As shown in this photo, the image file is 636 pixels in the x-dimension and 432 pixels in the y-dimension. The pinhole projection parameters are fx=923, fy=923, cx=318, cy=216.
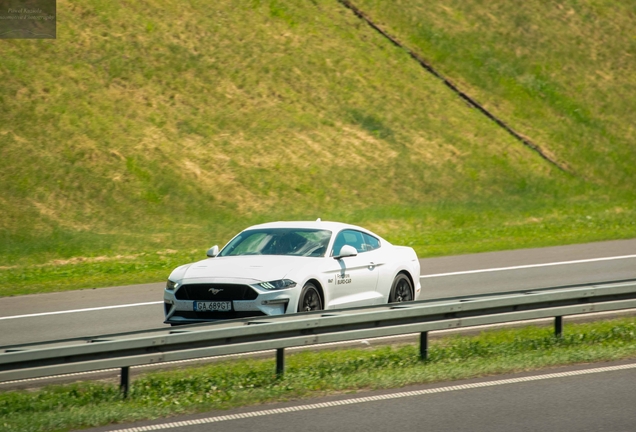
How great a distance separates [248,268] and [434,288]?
5756 millimetres

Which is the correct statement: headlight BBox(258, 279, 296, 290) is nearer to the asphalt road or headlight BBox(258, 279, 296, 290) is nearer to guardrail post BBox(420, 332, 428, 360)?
guardrail post BBox(420, 332, 428, 360)

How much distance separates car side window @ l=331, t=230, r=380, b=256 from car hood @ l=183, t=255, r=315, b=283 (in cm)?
90

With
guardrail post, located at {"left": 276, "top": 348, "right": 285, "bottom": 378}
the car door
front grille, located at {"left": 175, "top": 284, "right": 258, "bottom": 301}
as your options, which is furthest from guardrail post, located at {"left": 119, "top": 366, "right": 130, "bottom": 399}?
the car door

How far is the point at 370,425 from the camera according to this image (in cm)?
751

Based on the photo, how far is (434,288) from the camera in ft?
54.5

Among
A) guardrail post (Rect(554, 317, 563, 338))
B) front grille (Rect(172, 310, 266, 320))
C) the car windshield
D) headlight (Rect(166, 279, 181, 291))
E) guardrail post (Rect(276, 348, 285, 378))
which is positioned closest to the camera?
guardrail post (Rect(276, 348, 285, 378))

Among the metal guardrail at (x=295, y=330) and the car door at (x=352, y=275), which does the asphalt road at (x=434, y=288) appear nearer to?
the car door at (x=352, y=275)

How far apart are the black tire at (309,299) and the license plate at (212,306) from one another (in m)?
0.89

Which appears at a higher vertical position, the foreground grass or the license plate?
the license plate

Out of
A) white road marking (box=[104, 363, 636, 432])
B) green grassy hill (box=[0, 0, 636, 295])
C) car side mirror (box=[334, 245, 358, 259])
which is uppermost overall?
green grassy hill (box=[0, 0, 636, 295])

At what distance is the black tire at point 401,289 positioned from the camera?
44.5 ft

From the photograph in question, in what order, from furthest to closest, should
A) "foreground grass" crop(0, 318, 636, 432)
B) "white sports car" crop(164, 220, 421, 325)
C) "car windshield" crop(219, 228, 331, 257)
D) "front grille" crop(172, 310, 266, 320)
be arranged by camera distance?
"car windshield" crop(219, 228, 331, 257) → "white sports car" crop(164, 220, 421, 325) → "front grille" crop(172, 310, 266, 320) → "foreground grass" crop(0, 318, 636, 432)

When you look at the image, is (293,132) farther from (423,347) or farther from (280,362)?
(280,362)

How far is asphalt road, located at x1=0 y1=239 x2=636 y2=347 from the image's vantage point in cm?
1360
